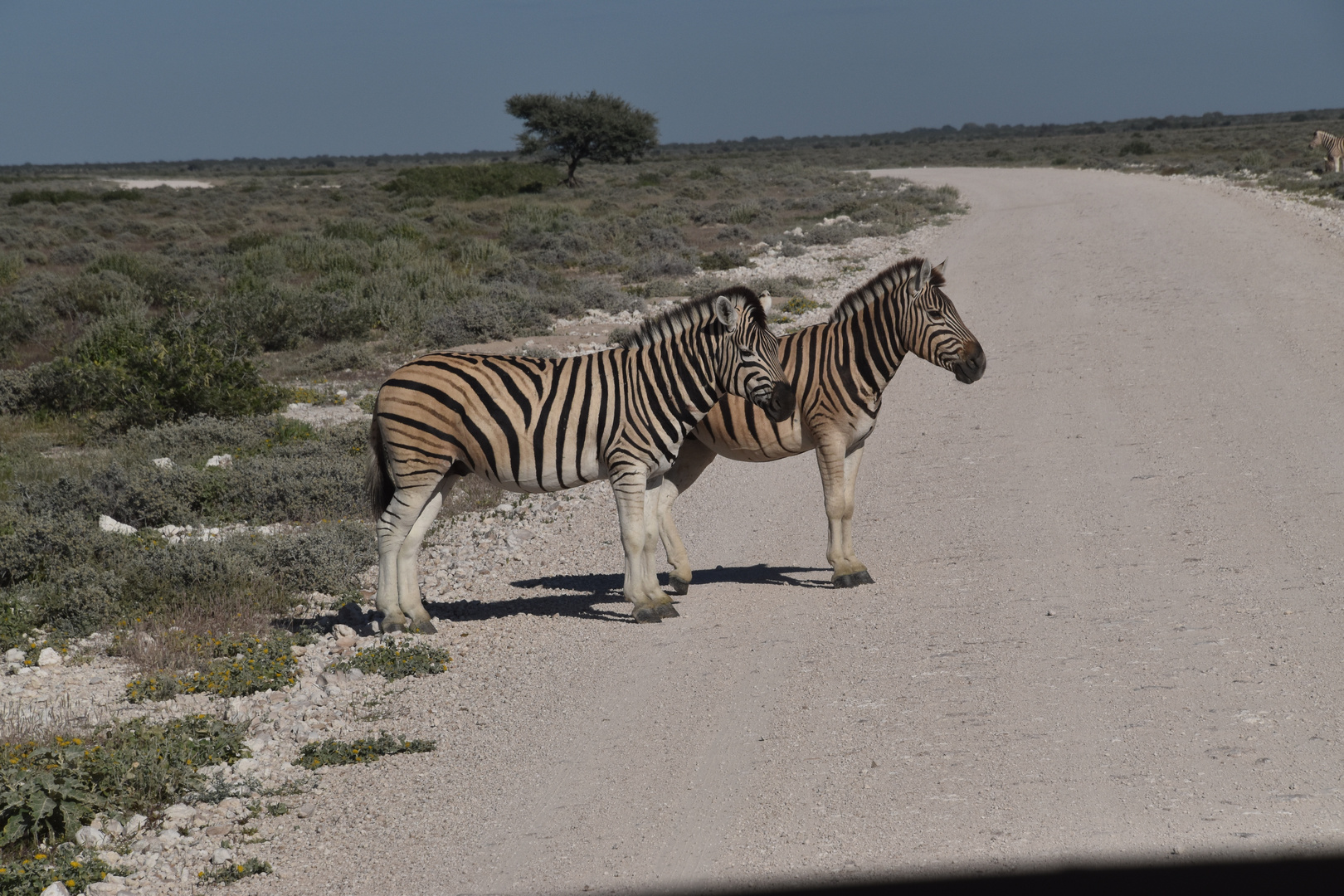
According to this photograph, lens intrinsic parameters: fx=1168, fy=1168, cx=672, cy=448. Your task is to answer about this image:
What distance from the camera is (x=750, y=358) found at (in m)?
7.48

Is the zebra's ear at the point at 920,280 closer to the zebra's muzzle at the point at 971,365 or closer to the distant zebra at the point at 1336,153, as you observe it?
the zebra's muzzle at the point at 971,365

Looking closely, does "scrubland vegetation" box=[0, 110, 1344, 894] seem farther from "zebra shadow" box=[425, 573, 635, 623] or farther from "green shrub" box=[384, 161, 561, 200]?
"green shrub" box=[384, 161, 561, 200]

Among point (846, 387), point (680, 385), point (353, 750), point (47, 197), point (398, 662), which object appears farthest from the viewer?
point (47, 197)

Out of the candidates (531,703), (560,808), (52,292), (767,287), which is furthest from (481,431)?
(52,292)

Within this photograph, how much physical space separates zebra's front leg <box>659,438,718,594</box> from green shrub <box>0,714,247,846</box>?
317cm

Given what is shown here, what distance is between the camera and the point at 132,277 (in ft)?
80.0

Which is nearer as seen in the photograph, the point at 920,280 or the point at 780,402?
the point at 780,402

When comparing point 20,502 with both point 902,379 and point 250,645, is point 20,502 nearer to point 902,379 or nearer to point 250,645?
point 250,645

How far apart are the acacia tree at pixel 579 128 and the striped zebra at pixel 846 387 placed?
2160 inches

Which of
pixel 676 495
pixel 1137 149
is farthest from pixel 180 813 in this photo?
pixel 1137 149

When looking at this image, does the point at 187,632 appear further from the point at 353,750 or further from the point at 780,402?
the point at 780,402

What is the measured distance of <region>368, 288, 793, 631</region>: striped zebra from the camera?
24.4 feet

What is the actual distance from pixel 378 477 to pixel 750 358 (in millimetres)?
2597

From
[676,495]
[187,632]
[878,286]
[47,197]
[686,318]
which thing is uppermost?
[47,197]
